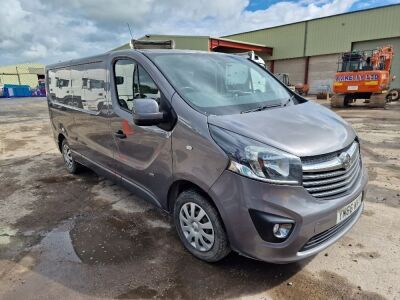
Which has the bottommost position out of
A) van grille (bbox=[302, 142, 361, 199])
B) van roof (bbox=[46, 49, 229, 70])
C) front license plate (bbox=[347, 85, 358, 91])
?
van grille (bbox=[302, 142, 361, 199])

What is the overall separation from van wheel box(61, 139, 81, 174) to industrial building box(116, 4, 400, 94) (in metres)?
15.9

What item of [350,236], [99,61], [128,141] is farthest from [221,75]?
[350,236]

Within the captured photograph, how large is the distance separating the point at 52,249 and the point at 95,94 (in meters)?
1.98

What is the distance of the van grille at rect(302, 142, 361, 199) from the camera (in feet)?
7.45

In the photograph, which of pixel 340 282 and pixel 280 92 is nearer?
pixel 340 282

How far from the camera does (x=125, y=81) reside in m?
3.50

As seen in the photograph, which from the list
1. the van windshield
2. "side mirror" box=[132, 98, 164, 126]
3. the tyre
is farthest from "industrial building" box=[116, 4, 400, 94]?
"side mirror" box=[132, 98, 164, 126]

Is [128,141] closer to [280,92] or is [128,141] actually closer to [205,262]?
[205,262]

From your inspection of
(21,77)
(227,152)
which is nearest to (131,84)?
(227,152)

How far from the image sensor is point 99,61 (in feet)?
12.8

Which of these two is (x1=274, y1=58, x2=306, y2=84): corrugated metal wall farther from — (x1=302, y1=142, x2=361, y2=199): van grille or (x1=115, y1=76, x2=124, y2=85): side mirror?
(x1=302, y1=142, x2=361, y2=199): van grille

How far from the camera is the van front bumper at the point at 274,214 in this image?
2195mm

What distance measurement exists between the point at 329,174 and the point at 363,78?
50.9 feet

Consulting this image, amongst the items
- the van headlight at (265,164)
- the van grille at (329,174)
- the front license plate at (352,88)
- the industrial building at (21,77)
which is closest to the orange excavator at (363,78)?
the front license plate at (352,88)
